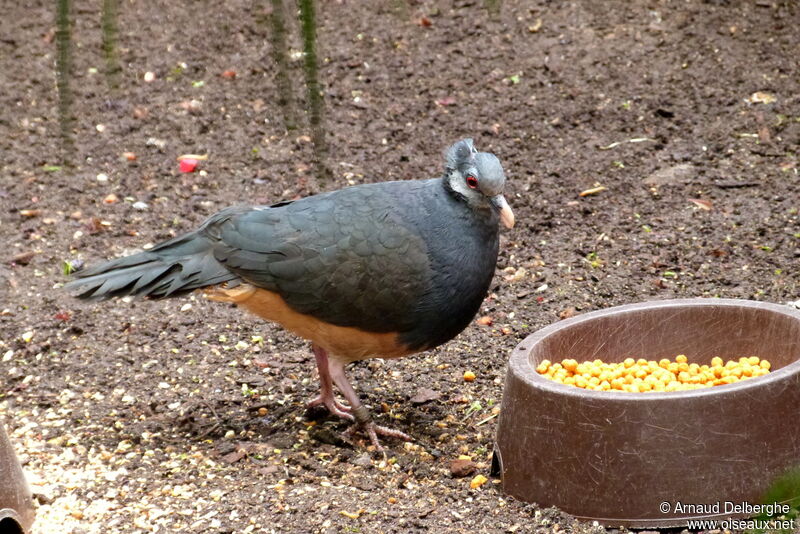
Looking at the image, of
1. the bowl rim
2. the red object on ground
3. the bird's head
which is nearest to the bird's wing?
the bird's head

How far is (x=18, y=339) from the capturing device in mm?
5164

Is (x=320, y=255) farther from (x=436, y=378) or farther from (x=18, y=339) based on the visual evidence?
(x=18, y=339)

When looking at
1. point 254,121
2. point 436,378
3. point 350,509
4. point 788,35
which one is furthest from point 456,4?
point 350,509

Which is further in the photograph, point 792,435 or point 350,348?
point 350,348

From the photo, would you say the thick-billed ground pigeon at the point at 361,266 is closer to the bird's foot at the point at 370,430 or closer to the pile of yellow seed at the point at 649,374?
the bird's foot at the point at 370,430

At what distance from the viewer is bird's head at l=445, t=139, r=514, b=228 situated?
159 inches

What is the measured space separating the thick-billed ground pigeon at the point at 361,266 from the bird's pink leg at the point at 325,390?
0.48 feet

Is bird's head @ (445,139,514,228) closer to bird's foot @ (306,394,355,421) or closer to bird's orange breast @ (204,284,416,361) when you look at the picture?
bird's orange breast @ (204,284,416,361)

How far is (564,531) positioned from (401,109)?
4.08m

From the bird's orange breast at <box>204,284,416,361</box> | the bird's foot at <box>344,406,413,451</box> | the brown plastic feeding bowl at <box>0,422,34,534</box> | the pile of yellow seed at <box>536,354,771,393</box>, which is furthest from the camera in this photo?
the bird's foot at <box>344,406,413,451</box>

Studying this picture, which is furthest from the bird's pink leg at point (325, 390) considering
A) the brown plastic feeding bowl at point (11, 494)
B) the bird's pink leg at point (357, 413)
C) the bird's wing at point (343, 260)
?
the brown plastic feeding bowl at point (11, 494)

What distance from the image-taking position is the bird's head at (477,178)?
404cm

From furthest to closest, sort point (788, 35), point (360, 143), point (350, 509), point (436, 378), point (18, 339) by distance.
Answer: point (788, 35), point (360, 143), point (18, 339), point (436, 378), point (350, 509)

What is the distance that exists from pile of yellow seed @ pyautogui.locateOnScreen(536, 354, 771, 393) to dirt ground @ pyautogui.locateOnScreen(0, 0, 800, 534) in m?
0.52
